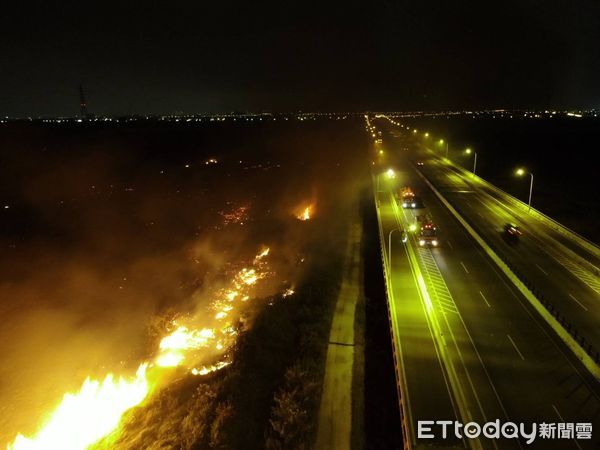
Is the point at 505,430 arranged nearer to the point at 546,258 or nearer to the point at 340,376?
the point at 340,376

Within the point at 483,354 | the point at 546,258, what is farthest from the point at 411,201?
the point at 483,354

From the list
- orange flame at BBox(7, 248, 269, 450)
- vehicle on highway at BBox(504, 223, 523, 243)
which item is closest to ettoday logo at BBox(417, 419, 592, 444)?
orange flame at BBox(7, 248, 269, 450)

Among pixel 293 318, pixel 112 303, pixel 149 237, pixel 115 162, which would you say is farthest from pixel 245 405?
pixel 115 162

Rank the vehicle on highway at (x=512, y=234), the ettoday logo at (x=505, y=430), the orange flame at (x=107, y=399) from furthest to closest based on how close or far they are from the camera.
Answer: the vehicle on highway at (x=512, y=234) < the orange flame at (x=107, y=399) < the ettoday logo at (x=505, y=430)

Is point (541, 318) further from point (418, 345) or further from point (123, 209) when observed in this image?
point (123, 209)

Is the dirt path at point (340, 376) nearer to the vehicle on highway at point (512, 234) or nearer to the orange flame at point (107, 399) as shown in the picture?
the orange flame at point (107, 399)

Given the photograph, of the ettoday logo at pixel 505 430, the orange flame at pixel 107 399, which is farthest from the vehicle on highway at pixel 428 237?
the ettoday logo at pixel 505 430

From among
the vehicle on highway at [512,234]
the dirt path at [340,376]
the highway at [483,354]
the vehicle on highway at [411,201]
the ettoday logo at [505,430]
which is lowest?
the dirt path at [340,376]
